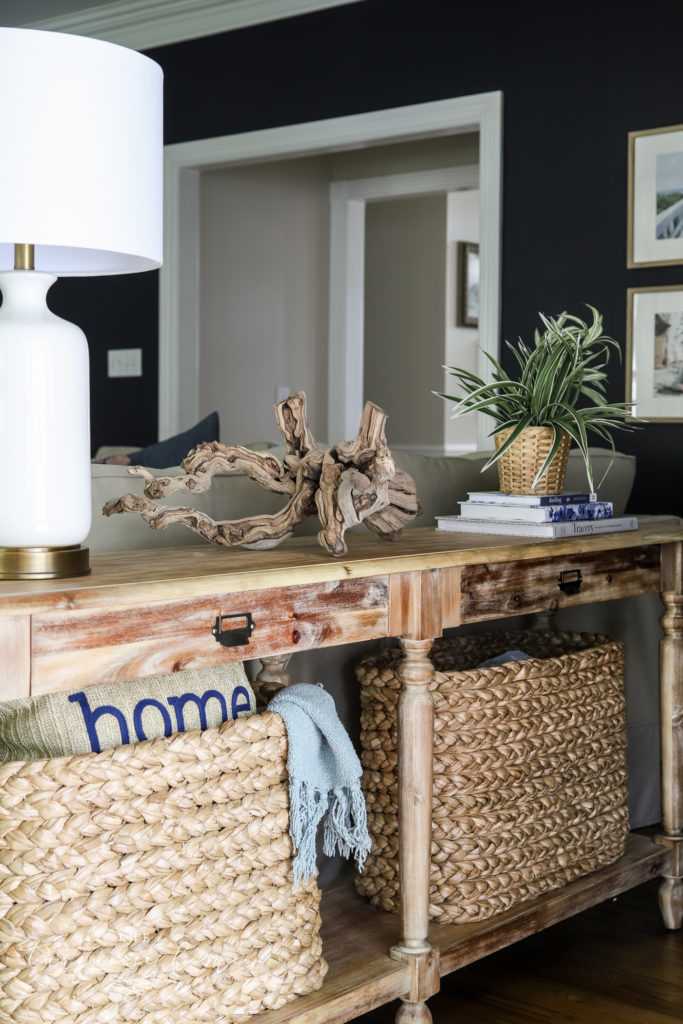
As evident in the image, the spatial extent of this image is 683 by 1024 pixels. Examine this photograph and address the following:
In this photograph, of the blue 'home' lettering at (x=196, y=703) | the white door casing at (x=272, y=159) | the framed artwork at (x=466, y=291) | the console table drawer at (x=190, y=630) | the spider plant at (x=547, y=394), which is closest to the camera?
the console table drawer at (x=190, y=630)

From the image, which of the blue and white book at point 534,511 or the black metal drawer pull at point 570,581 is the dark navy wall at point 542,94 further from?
the black metal drawer pull at point 570,581

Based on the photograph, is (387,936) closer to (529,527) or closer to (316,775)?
(316,775)

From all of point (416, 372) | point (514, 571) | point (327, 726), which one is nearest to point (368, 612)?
point (327, 726)

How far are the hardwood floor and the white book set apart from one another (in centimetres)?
85

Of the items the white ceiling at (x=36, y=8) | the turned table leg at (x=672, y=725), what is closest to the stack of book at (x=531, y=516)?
the turned table leg at (x=672, y=725)

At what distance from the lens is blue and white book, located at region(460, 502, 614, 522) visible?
2289mm

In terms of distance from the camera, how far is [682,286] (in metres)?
4.05

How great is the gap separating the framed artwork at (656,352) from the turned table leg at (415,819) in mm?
2398

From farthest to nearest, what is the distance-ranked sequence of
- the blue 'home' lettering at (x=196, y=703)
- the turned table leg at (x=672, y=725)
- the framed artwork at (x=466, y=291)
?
1. the framed artwork at (x=466, y=291)
2. the turned table leg at (x=672, y=725)
3. the blue 'home' lettering at (x=196, y=703)

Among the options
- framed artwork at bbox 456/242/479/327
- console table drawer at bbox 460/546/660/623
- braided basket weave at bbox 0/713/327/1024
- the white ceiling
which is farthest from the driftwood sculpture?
framed artwork at bbox 456/242/479/327

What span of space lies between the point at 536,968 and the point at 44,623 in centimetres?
144

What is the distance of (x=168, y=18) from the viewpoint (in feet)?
17.6

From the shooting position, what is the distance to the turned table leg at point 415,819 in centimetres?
192

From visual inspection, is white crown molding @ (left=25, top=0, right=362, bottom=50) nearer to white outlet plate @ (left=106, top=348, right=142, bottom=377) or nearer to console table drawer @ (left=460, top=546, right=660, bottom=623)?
white outlet plate @ (left=106, top=348, right=142, bottom=377)
